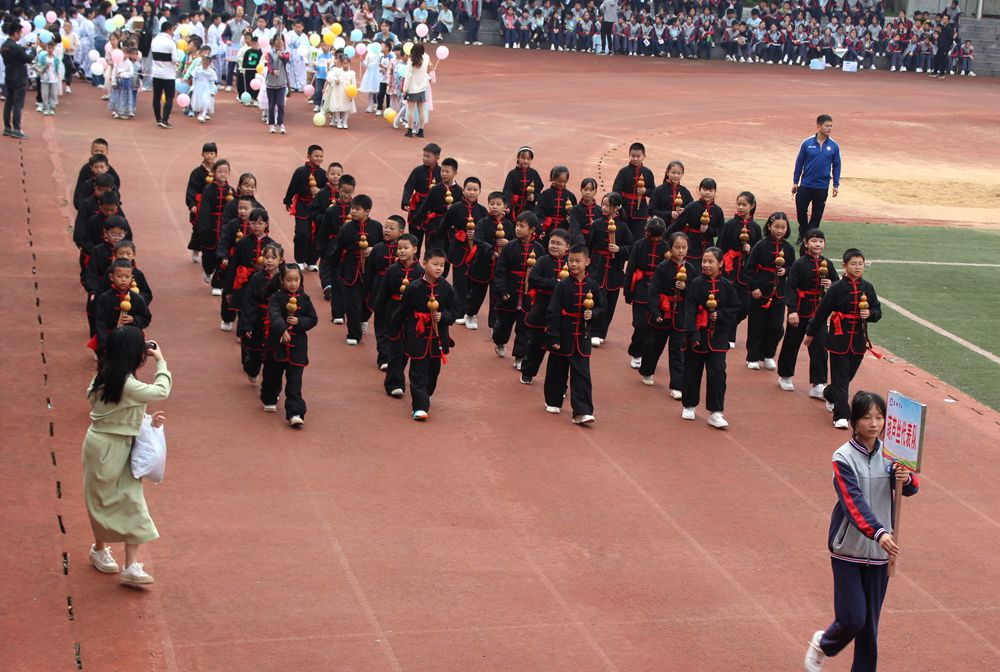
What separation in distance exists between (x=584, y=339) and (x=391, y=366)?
70.8 inches

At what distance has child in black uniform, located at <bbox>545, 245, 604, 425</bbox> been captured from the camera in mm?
12297

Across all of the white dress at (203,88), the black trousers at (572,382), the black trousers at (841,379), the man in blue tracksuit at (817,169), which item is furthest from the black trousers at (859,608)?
the white dress at (203,88)

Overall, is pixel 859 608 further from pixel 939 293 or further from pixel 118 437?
pixel 939 293

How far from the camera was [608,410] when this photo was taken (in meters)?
12.9

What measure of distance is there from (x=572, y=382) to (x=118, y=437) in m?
5.04

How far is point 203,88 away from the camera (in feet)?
85.9

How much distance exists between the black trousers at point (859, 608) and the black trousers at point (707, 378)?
16.0 ft

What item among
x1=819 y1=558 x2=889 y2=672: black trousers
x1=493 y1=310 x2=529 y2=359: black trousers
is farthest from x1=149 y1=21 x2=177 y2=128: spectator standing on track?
x1=819 y1=558 x2=889 y2=672: black trousers

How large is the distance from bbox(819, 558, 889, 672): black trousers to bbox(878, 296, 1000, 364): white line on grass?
8.47 metres

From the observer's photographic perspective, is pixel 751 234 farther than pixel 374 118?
No

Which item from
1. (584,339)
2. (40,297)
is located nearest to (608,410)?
(584,339)

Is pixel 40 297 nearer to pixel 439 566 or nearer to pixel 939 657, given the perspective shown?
pixel 439 566

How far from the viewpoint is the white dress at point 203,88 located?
85.8 feet

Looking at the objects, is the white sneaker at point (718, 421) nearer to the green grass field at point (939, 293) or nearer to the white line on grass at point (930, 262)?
the green grass field at point (939, 293)
